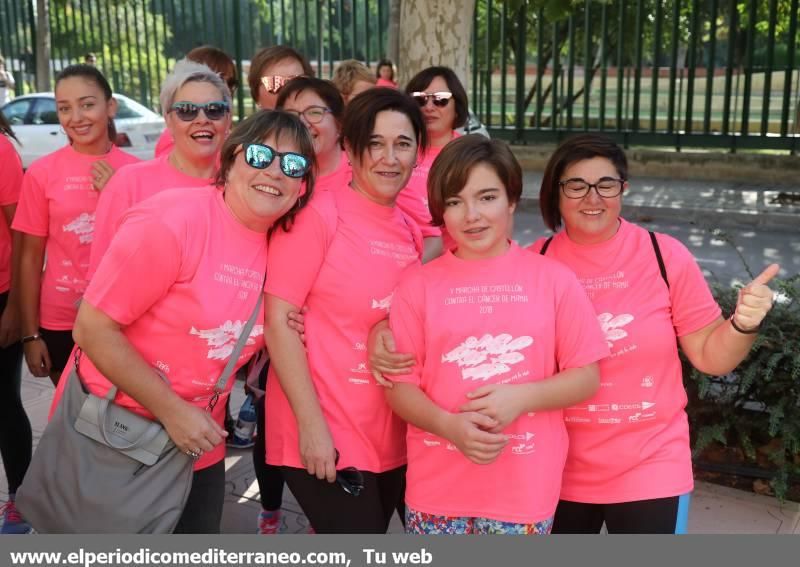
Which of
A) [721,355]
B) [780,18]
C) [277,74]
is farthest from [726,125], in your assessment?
[721,355]

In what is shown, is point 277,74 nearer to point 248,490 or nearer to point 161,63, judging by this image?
point 248,490

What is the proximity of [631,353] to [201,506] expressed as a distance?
1.34 m

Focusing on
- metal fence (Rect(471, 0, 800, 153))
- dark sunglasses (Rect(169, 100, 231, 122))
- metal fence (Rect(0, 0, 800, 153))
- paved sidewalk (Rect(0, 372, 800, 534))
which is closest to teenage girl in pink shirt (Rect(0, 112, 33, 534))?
paved sidewalk (Rect(0, 372, 800, 534))

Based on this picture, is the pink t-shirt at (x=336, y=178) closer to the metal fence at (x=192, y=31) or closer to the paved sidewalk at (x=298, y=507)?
the paved sidewalk at (x=298, y=507)

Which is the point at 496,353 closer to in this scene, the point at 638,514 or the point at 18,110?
the point at 638,514

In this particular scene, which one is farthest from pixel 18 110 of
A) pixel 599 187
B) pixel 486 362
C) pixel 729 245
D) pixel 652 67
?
pixel 486 362

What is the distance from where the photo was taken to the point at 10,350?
3.34 meters

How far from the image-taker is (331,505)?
243 centimetres

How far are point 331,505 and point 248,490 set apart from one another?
1.67 m

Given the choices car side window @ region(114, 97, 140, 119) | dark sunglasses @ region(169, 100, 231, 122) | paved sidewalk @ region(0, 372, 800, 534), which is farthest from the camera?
car side window @ region(114, 97, 140, 119)

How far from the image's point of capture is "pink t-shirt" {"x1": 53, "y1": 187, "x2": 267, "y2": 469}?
2119mm

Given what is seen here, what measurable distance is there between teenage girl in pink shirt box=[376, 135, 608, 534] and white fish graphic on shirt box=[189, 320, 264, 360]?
0.42 m

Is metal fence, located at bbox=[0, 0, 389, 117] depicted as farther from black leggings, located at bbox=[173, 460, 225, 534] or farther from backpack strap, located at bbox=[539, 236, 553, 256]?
black leggings, located at bbox=[173, 460, 225, 534]

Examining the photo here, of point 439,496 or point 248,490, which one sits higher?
point 439,496
